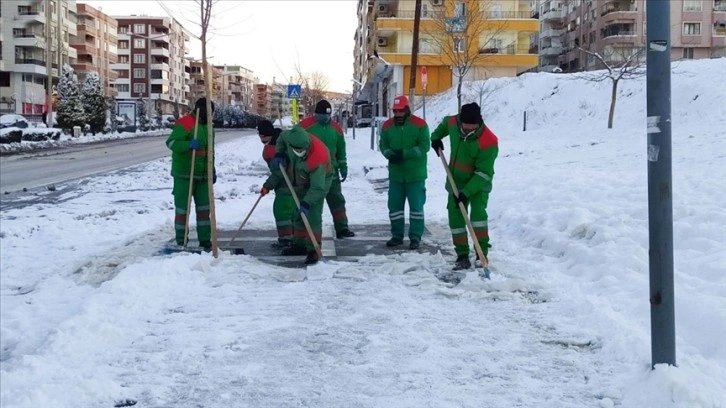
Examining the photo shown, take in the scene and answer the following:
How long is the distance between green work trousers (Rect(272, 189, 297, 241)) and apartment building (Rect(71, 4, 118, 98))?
92.4 meters

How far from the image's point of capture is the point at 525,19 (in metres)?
57.7

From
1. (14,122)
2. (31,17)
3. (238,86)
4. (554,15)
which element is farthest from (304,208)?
(238,86)

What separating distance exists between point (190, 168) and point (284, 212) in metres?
1.17

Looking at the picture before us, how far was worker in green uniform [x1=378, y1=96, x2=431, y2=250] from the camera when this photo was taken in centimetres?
888

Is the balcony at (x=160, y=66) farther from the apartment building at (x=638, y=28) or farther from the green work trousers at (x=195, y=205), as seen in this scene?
the green work trousers at (x=195, y=205)

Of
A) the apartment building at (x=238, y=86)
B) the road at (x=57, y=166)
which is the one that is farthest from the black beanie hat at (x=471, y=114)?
the apartment building at (x=238, y=86)

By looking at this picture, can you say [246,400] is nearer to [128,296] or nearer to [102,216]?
[128,296]

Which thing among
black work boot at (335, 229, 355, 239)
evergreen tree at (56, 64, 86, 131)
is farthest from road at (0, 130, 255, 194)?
evergreen tree at (56, 64, 86, 131)

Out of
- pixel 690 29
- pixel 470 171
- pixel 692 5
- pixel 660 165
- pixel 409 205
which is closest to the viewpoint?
pixel 660 165

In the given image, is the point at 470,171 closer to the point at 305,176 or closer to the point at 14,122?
the point at 305,176

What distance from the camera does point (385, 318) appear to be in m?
5.74

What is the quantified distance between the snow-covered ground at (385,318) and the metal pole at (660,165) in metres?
0.36

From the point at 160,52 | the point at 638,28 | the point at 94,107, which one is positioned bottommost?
the point at 94,107

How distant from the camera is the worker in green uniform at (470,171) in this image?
291 inches
